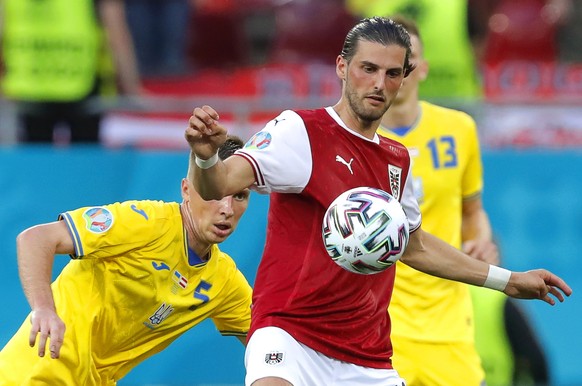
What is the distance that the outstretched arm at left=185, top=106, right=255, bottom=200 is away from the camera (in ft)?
17.5

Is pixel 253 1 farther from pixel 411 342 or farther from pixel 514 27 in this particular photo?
pixel 411 342

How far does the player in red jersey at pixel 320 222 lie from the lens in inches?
238

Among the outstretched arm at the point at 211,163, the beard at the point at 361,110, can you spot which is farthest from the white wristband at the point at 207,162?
the beard at the point at 361,110

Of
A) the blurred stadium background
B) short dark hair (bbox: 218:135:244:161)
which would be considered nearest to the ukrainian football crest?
short dark hair (bbox: 218:135:244:161)

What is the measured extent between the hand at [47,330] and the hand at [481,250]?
2.83 meters

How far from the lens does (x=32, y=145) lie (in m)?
11.0

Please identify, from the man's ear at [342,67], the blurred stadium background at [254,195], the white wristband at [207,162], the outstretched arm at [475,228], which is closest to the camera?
the white wristband at [207,162]

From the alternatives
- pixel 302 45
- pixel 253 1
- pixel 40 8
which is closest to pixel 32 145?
pixel 40 8

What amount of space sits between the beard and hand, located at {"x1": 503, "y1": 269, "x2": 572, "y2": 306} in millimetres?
1086

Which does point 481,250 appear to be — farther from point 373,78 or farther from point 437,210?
point 373,78

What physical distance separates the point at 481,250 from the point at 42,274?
9.23ft

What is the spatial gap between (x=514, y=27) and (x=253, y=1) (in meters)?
2.90

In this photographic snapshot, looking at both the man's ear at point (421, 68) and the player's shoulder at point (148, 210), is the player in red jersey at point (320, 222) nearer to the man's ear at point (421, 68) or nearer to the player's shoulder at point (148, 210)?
the player's shoulder at point (148, 210)

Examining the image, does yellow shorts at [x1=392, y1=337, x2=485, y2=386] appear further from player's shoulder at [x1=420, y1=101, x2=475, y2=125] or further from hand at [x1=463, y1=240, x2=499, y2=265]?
player's shoulder at [x1=420, y1=101, x2=475, y2=125]
